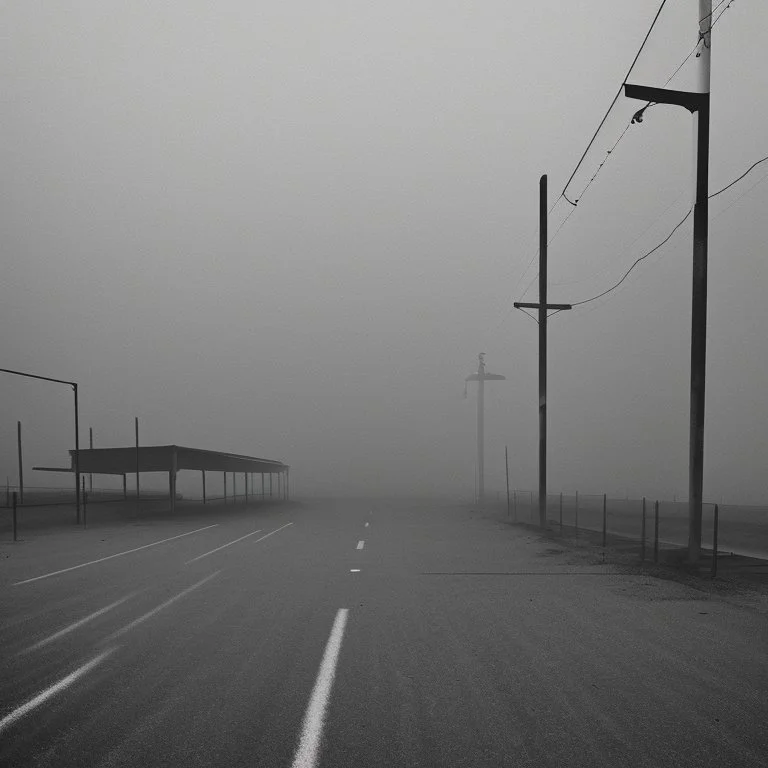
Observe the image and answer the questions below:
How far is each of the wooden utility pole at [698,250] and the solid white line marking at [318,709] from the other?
28.7ft

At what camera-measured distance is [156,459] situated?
3841 cm

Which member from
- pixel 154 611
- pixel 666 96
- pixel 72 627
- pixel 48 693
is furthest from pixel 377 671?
pixel 666 96

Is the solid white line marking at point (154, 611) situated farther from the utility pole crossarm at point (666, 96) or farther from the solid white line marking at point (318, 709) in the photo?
the utility pole crossarm at point (666, 96)

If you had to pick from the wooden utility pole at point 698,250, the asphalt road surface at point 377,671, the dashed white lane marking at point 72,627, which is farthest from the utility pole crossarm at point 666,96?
the dashed white lane marking at point 72,627

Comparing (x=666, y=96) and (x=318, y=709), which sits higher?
(x=666, y=96)

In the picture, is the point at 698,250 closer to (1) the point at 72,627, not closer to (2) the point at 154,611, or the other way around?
(2) the point at 154,611

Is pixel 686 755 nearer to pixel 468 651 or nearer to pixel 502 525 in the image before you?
pixel 468 651

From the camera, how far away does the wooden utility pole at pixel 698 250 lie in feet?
40.2

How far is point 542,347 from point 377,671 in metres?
18.2

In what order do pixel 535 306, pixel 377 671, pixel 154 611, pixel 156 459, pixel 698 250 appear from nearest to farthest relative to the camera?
pixel 377 671 < pixel 154 611 < pixel 698 250 < pixel 535 306 < pixel 156 459

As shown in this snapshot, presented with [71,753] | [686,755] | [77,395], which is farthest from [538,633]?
[77,395]

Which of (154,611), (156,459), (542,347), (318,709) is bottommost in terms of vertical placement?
(154,611)

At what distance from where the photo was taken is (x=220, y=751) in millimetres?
3994

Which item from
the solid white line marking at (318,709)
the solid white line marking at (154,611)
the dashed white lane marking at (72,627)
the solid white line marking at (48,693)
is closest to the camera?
the solid white line marking at (318,709)
